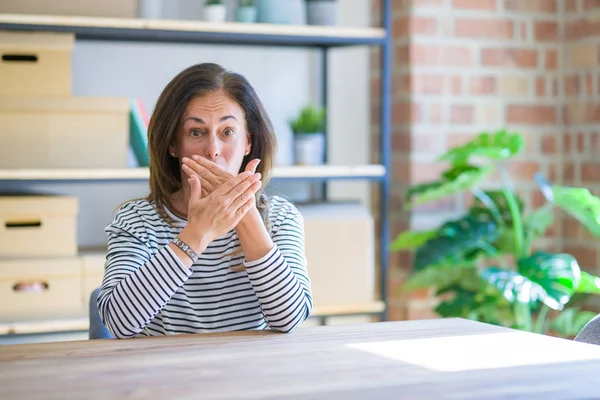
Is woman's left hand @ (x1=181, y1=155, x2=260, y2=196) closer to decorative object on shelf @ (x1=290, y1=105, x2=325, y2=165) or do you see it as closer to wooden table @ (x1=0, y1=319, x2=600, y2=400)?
wooden table @ (x1=0, y1=319, x2=600, y2=400)

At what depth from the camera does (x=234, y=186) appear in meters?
1.78

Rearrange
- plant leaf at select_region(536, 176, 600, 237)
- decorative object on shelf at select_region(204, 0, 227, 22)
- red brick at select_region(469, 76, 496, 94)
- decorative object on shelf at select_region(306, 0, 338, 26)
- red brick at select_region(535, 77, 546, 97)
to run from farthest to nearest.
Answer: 1. red brick at select_region(535, 77, 546, 97)
2. red brick at select_region(469, 76, 496, 94)
3. decorative object on shelf at select_region(306, 0, 338, 26)
4. decorative object on shelf at select_region(204, 0, 227, 22)
5. plant leaf at select_region(536, 176, 600, 237)

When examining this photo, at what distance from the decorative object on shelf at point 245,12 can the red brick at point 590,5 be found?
1.26 meters

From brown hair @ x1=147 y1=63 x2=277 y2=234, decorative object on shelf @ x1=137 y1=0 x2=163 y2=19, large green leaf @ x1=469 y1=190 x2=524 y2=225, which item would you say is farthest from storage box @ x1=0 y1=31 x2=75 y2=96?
large green leaf @ x1=469 y1=190 x2=524 y2=225

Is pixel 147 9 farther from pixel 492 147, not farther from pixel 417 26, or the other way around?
pixel 492 147

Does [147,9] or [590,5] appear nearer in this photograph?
[147,9]

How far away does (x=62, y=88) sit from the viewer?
284 cm

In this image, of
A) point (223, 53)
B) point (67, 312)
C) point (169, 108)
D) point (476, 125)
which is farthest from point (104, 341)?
point (476, 125)

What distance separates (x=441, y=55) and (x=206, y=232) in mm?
1882

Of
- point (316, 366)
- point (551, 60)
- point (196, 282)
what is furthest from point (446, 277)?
point (316, 366)

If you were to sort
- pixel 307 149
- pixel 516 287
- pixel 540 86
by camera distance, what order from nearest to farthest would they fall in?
pixel 516 287 → pixel 307 149 → pixel 540 86

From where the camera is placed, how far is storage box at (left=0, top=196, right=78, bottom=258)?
283cm

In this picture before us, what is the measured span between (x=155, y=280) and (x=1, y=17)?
1.35 meters

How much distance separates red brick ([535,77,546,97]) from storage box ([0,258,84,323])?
1790mm
